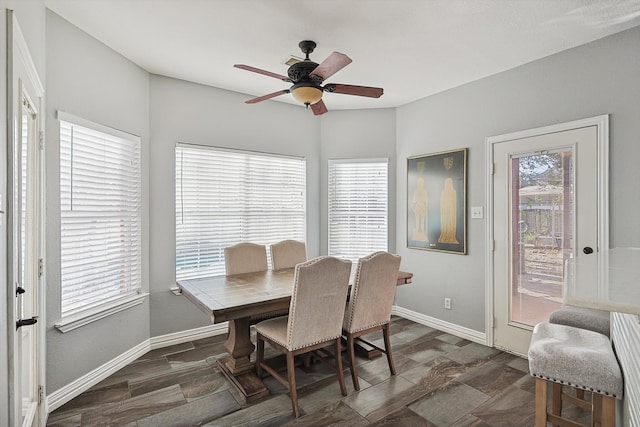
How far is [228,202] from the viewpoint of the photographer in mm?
3846


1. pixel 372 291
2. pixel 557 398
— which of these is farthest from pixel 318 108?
pixel 557 398

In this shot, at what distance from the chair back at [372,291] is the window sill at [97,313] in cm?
194

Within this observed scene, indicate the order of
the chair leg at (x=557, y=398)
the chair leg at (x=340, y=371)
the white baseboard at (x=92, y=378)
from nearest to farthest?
the chair leg at (x=557, y=398) < the white baseboard at (x=92, y=378) < the chair leg at (x=340, y=371)

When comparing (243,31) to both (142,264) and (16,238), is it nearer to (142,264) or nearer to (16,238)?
(16,238)

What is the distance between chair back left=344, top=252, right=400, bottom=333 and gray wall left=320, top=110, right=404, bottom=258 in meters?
1.79

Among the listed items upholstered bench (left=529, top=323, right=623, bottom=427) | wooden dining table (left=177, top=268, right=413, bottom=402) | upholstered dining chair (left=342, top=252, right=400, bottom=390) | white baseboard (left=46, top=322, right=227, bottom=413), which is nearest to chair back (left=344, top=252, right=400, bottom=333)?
upholstered dining chair (left=342, top=252, right=400, bottom=390)

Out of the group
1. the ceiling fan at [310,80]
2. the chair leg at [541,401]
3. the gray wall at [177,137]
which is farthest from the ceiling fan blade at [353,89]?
the chair leg at [541,401]

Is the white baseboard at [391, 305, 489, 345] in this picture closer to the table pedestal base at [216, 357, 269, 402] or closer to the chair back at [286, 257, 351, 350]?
the chair back at [286, 257, 351, 350]

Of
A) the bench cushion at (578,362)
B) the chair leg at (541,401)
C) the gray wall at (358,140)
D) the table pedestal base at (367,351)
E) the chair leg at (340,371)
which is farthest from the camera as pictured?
the gray wall at (358,140)

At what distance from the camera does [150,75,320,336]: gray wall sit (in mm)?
3346

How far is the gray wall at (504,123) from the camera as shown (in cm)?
252

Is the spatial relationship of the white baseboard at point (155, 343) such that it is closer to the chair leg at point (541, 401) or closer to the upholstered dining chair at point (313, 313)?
the upholstered dining chair at point (313, 313)

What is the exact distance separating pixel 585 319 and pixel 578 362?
718mm

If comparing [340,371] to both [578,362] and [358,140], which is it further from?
[358,140]
